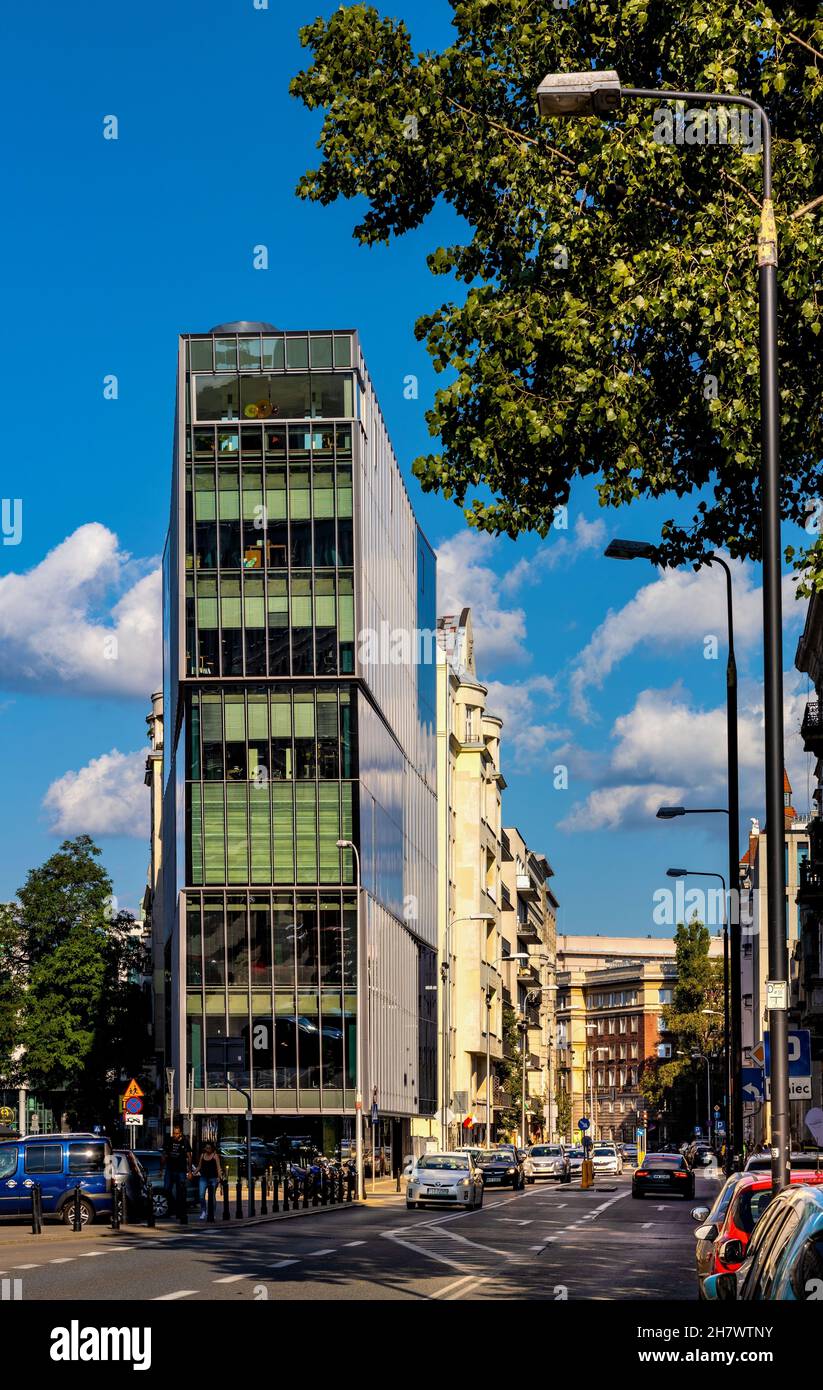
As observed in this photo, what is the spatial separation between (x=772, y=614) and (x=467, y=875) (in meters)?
106

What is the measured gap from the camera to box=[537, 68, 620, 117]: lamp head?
14602 mm

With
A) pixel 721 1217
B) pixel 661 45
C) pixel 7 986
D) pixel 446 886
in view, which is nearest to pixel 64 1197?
pixel 721 1217

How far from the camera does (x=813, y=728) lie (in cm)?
6278

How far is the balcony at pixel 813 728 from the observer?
62.8 metres

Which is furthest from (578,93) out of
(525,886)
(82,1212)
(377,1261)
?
(525,886)

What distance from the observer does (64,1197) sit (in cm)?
3984

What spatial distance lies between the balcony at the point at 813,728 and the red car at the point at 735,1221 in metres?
46.6

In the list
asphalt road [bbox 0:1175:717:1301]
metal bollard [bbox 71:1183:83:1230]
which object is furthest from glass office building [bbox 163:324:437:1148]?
metal bollard [bbox 71:1183:83:1230]

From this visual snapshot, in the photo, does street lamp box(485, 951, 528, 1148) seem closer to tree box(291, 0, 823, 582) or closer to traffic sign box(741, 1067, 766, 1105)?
traffic sign box(741, 1067, 766, 1105)

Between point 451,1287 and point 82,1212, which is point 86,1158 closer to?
point 82,1212

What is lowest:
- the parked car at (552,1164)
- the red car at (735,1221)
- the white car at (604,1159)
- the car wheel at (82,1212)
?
the white car at (604,1159)

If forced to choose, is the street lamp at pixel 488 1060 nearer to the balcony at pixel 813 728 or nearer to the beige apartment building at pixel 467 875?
the beige apartment building at pixel 467 875

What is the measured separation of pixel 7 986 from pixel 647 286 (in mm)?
83707

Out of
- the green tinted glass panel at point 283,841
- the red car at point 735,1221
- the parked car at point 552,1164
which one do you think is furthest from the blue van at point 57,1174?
the parked car at point 552,1164
